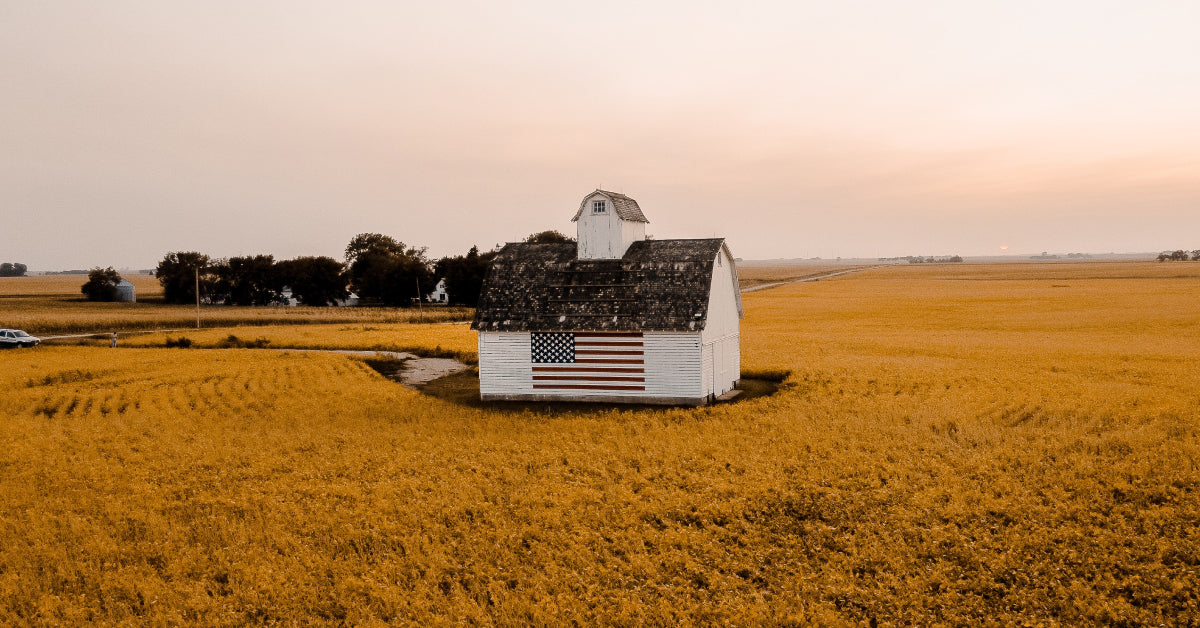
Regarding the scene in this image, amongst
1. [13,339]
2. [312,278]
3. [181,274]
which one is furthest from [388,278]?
[13,339]

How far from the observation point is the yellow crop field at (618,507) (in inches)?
492

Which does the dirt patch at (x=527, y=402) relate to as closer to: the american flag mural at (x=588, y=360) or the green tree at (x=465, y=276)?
the american flag mural at (x=588, y=360)

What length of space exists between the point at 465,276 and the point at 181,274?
4962cm

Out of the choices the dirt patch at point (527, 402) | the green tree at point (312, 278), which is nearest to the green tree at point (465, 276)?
the green tree at point (312, 278)

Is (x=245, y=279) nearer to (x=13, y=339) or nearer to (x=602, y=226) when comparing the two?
(x=13, y=339)

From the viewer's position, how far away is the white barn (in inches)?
1164

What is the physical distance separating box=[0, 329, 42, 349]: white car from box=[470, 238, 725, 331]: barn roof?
45297 millimetres

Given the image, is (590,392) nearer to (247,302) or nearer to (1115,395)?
(1115,395)

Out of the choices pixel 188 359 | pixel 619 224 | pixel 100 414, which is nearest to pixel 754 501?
pixel 619 224

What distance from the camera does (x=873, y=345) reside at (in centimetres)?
4806

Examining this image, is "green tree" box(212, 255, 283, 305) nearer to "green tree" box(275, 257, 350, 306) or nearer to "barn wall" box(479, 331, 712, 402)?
"green tree" box(275, 257, 350, 306)

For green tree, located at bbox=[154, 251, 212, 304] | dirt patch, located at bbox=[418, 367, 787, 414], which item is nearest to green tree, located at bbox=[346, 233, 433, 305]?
green tree, located at bbox=[154, 251, 212, 304]

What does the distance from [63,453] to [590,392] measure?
18.0 metres

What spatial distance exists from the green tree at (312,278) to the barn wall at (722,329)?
101031 mm
